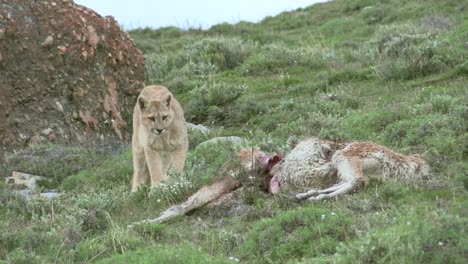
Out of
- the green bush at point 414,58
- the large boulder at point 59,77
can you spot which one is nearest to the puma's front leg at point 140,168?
the large boulder at point 59,77

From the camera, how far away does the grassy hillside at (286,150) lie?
22.2 feet

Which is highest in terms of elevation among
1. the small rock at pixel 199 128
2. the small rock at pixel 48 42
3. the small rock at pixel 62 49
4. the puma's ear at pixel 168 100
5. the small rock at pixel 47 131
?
the small rock at pixel 48 42

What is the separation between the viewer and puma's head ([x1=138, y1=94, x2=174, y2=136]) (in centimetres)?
1040

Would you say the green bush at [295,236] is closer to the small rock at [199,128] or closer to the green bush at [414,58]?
the small rock at [199,128]

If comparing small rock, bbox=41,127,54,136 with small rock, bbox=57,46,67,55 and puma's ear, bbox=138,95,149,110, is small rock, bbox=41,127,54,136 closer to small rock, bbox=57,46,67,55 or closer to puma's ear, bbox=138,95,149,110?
small rock, bbox=57,46,67,55

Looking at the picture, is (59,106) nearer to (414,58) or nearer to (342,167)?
(414,58)

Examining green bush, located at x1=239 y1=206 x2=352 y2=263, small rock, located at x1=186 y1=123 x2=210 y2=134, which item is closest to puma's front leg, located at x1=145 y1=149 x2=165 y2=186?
small rock, located at x1=186 y1=123 x2=210 y2=134

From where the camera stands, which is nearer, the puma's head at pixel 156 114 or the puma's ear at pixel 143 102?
the puma's head at pixel 156 114

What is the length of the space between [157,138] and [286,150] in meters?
1.81

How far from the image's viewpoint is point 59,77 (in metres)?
14.3

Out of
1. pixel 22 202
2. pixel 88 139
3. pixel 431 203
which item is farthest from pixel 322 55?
pixel 431 203

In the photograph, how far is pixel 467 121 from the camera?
33.6ft

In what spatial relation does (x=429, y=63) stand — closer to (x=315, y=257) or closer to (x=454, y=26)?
(x=454, y=26)

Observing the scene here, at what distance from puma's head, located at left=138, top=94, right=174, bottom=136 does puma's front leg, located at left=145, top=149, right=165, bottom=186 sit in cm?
29
